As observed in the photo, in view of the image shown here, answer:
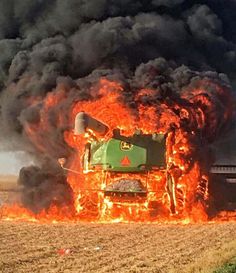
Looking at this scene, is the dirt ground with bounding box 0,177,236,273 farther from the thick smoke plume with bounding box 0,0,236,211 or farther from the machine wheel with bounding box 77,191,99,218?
the thick smoke plume with bounding box 0,0,236,211

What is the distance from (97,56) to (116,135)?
24.1 feet

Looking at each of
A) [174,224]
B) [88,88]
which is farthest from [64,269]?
[88,88]

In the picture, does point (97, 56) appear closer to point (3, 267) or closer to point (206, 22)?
point (206, 22)

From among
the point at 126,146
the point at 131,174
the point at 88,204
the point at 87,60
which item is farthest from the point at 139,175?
the point at 87,60

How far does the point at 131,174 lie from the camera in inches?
1190

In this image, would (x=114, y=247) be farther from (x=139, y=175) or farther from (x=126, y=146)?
(x=126, y=146)

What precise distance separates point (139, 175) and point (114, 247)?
10.4 meters

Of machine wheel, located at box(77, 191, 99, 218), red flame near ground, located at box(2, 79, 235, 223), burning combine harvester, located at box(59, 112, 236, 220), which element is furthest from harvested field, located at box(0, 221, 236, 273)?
machine wheel, located at box(77, 191, 99, 218)

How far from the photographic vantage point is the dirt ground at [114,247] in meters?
15.9

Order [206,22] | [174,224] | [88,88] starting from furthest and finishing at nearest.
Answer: [206,22] < [88,88] < [174,224]

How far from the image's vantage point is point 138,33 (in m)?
35.6

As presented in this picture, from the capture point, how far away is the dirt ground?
15.9 metres

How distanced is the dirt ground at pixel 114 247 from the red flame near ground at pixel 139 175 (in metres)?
2.75

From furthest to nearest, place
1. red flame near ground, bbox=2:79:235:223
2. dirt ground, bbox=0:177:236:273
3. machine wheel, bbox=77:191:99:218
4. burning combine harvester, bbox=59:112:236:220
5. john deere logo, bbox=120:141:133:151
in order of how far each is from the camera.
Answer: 1. machine wheel, bbox=77:191:99:218
2. red flame near ground, bbox=2:79:235:223
3. john deere logo, bbox=120:141:133:151
4. burning combine harvester, bbox=59:112:236:220
5. dirt ground, bbox=0:177:236:273
